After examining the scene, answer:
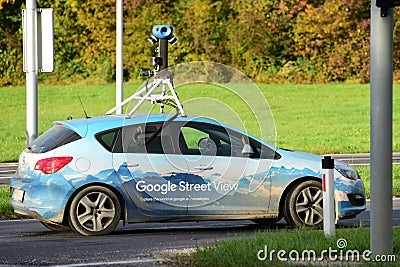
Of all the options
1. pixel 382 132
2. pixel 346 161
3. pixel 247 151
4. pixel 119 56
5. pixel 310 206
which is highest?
pixel 119 56

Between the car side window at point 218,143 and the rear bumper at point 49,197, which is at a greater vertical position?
the car side window at point 218,143

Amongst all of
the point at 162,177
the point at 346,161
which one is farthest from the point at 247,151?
the point at 346,161

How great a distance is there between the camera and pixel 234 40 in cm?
5122

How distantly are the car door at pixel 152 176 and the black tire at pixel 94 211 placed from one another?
0.24 m

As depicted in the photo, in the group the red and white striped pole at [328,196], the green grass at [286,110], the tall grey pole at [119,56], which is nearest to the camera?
the red and white striped pole at [328,196]

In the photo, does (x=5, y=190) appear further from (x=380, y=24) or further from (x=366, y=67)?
(x=366, y=67)

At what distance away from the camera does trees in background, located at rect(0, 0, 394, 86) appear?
51.1 metres

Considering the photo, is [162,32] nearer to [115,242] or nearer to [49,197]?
[49,197]

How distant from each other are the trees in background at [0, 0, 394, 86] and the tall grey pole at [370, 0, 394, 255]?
41.3 meters

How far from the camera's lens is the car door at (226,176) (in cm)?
1252

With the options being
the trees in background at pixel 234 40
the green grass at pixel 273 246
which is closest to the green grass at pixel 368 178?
the green grass at pixel 273 246

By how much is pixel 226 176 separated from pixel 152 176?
34.7 inches

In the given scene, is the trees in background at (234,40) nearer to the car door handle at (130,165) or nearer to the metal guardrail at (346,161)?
the metal guardrail at (346,161)

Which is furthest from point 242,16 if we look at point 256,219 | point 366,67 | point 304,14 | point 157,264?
point 157,264
